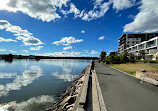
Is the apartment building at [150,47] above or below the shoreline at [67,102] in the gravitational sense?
above

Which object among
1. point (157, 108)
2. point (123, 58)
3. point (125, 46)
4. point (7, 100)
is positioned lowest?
point (7, 100)

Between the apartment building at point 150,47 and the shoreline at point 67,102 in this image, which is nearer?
the shoreline at point 67,102

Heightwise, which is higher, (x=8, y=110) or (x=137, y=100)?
(x=137, y=100)

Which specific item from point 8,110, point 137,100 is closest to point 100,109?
point 137,100

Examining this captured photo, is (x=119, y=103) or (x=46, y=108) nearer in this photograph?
(x=119, y=103)

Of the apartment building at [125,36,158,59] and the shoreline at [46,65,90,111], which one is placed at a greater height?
the apartment building at [125,36,158,59]

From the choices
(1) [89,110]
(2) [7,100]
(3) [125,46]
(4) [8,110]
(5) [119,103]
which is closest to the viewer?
(1) [89,110]

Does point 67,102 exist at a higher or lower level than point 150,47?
lower

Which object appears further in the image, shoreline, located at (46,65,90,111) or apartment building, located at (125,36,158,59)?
apartment building, located at (125,36,158,59)

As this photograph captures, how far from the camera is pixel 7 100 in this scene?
8375 mm

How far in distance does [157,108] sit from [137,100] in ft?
2.95

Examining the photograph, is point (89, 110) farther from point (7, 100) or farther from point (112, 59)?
point (112, 59)

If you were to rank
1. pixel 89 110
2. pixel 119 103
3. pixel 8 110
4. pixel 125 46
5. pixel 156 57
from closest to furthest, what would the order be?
pixel 89 110 < pixel 119 103 < pixel 8 110 < pixel 156 57 < pixel 125 46

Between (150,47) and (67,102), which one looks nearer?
(67,102)
